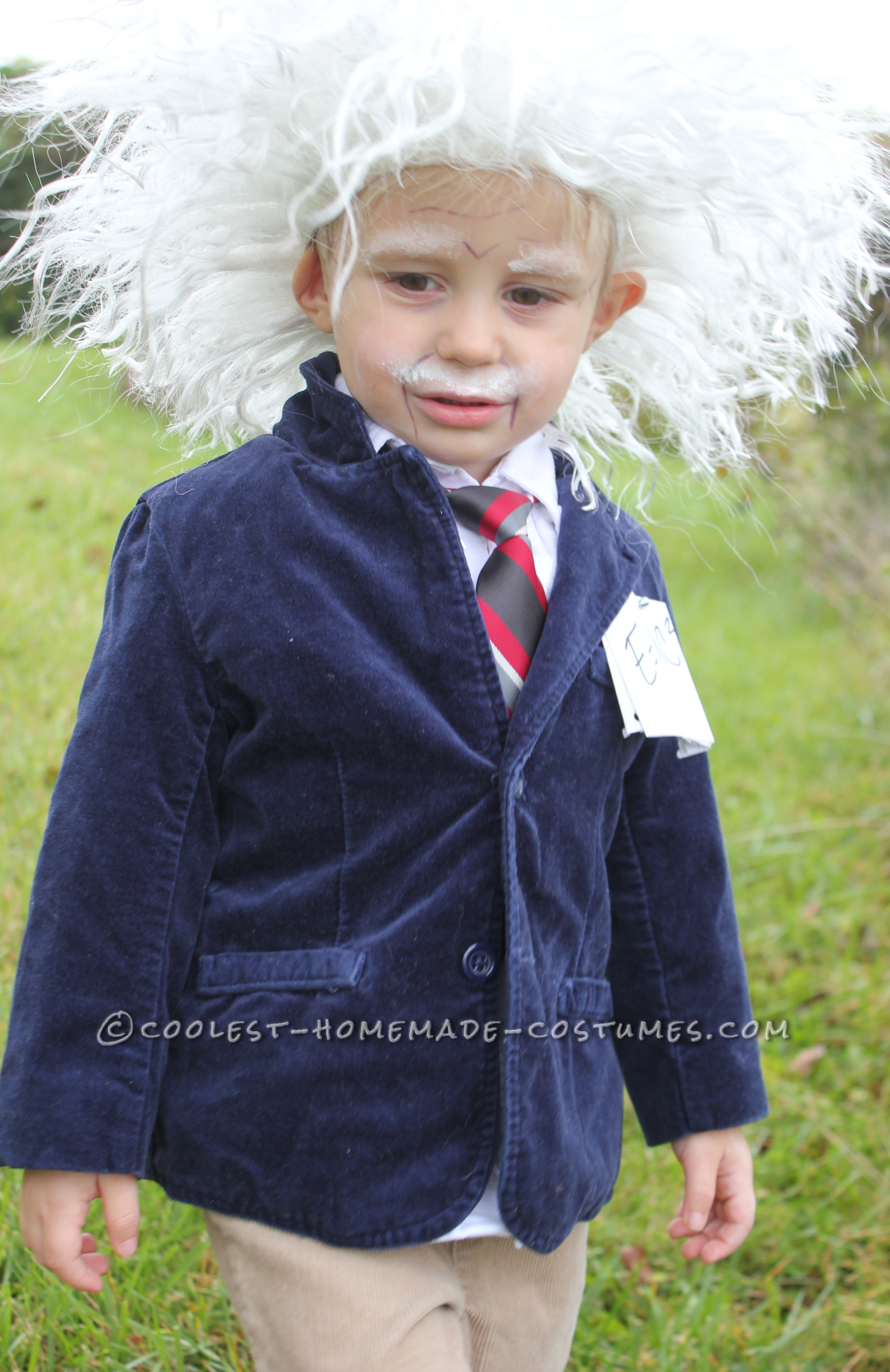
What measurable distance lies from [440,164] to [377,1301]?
1.21 metres

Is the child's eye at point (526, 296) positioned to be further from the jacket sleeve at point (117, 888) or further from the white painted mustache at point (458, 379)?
the jacket sleeve at point (117, 888)

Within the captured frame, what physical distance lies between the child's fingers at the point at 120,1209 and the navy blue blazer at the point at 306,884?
0.03 m

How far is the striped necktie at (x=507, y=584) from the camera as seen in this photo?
1383 millimetres

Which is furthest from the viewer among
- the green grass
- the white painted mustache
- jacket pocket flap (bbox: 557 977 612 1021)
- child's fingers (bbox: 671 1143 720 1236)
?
the green grass

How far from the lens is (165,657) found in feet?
4.28

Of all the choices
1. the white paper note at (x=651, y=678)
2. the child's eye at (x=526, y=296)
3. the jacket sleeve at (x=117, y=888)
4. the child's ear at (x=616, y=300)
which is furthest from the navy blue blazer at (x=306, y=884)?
the child's ear at (x=616, y=300)

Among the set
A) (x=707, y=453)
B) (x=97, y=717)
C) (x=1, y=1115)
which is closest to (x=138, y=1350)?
(x=1, y=1115)

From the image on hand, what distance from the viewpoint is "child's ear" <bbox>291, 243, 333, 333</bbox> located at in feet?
4.64

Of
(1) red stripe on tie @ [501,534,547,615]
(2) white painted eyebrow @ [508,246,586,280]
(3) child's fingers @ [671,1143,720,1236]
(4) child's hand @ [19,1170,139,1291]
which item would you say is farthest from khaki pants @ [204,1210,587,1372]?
(2) white painted eyebrow @ [508,246,586,280]

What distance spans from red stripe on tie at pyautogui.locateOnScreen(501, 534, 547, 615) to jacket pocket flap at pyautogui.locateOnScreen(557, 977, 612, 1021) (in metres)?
0.44

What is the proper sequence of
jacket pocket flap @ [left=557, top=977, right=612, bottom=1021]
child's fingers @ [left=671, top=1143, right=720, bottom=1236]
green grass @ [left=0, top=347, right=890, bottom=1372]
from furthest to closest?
green grass @ [left=0, top=347, right=890, bottom=1372] → child's fingers @ [left=671, top=1143, right=720, bottom=1236] → jacket pocket flap @ [left=557, top=977, right=612, bottom=1021]

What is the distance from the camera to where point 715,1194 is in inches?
64.4

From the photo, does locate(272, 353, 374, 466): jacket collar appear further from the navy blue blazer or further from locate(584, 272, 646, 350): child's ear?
locate(584, 272, 646, 350): child's ear

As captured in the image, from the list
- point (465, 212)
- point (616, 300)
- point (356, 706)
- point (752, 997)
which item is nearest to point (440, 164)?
point (465, 212)
